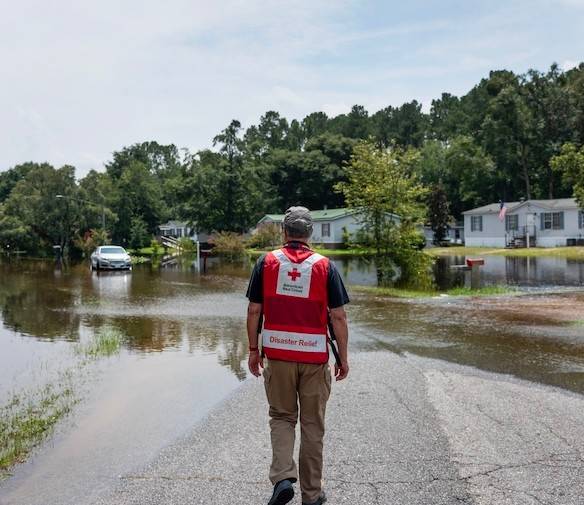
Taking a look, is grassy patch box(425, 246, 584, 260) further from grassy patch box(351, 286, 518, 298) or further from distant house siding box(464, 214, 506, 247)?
grassy patch box(351, 286, 518, 298)

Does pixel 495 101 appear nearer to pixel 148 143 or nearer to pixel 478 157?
pixel 478 157

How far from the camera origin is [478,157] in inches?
2761

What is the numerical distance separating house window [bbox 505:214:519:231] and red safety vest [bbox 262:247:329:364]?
57866 millimetres

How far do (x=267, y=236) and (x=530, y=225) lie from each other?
23.4 m

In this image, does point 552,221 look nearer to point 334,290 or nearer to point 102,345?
point 102,345

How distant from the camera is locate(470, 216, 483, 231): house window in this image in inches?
2456

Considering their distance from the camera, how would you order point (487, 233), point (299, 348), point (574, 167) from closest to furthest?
point (299, 348), point (574, 167), point (487, 233)

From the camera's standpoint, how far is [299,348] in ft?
14.4

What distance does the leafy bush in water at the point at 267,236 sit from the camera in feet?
184

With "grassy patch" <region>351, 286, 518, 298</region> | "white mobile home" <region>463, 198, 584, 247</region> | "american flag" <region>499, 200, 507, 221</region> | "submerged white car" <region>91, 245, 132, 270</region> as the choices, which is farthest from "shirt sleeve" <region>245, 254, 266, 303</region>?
"american flag" <region>499, 200, 507, 221</region>

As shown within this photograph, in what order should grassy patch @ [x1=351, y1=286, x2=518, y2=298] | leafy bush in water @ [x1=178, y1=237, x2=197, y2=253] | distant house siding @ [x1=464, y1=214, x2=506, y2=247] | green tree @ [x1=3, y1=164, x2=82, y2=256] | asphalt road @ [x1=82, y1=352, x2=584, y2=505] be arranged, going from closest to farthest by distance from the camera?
asphalt road @ [x1=82, y1=352, x2=584, y2=505], grassy patch @ [x1=351, y1=286, x2=518, y2=298], green tree @ [x1=3, y1=164, x2=82, y2=256], distant house siding @ [x1=464, y1=214, x2=506, y2=247], leafy bush in water @ [x1=178, y1=237, x2=197, y2=253]

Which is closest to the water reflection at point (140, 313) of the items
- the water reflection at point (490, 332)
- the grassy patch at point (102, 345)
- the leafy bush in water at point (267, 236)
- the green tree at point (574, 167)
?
the grassy patch at point (102, 345)

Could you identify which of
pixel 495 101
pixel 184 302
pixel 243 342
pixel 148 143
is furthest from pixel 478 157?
pixel 148 143

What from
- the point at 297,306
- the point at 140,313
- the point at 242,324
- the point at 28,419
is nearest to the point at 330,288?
the point at 297,306
